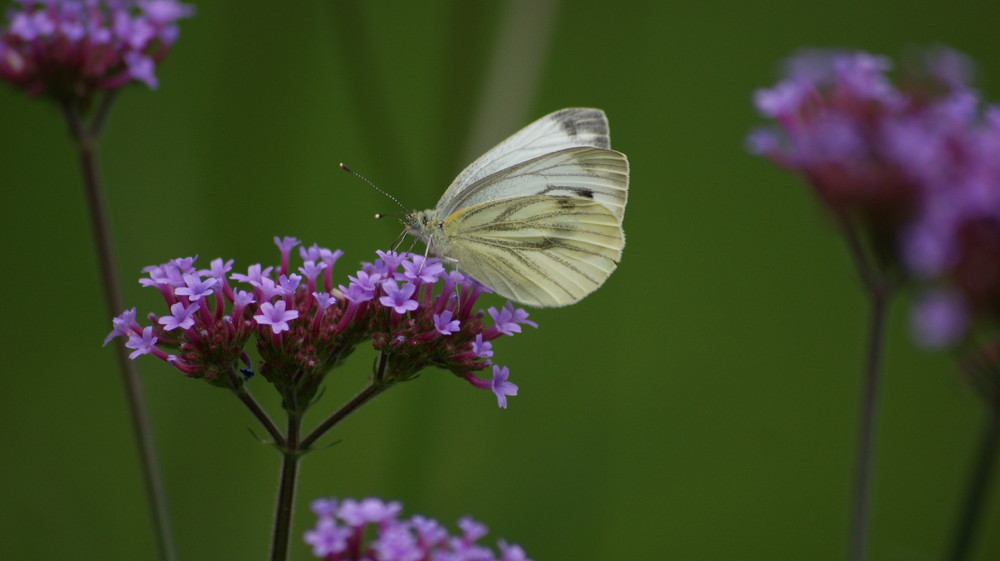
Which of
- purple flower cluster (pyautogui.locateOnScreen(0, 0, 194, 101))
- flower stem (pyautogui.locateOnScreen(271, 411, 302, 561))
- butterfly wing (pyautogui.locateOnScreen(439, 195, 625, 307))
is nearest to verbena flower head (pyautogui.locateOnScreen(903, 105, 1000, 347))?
butterfly wing (pyautogui.locateOnScreen(439, 195, 625, 307))

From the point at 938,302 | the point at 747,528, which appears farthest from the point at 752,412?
the point at 938,302

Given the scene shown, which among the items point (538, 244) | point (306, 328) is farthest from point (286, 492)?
point (538, 244)

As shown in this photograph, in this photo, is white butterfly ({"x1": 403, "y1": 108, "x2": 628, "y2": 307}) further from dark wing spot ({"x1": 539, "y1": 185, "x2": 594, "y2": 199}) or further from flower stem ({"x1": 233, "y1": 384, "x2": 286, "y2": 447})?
flower stem ({"x1": 233, "y1": 384, "x2": 286, "y2": 447})

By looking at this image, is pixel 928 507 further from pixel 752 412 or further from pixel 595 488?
pixel 595 488

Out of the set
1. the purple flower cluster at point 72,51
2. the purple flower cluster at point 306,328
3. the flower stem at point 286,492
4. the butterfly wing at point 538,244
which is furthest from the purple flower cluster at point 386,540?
the purple flower cluster at point 72,51

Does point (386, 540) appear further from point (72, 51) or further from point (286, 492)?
point (72, 51)

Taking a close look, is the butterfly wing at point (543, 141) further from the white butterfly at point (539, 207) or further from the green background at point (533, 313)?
the green background at point (533, 313)
